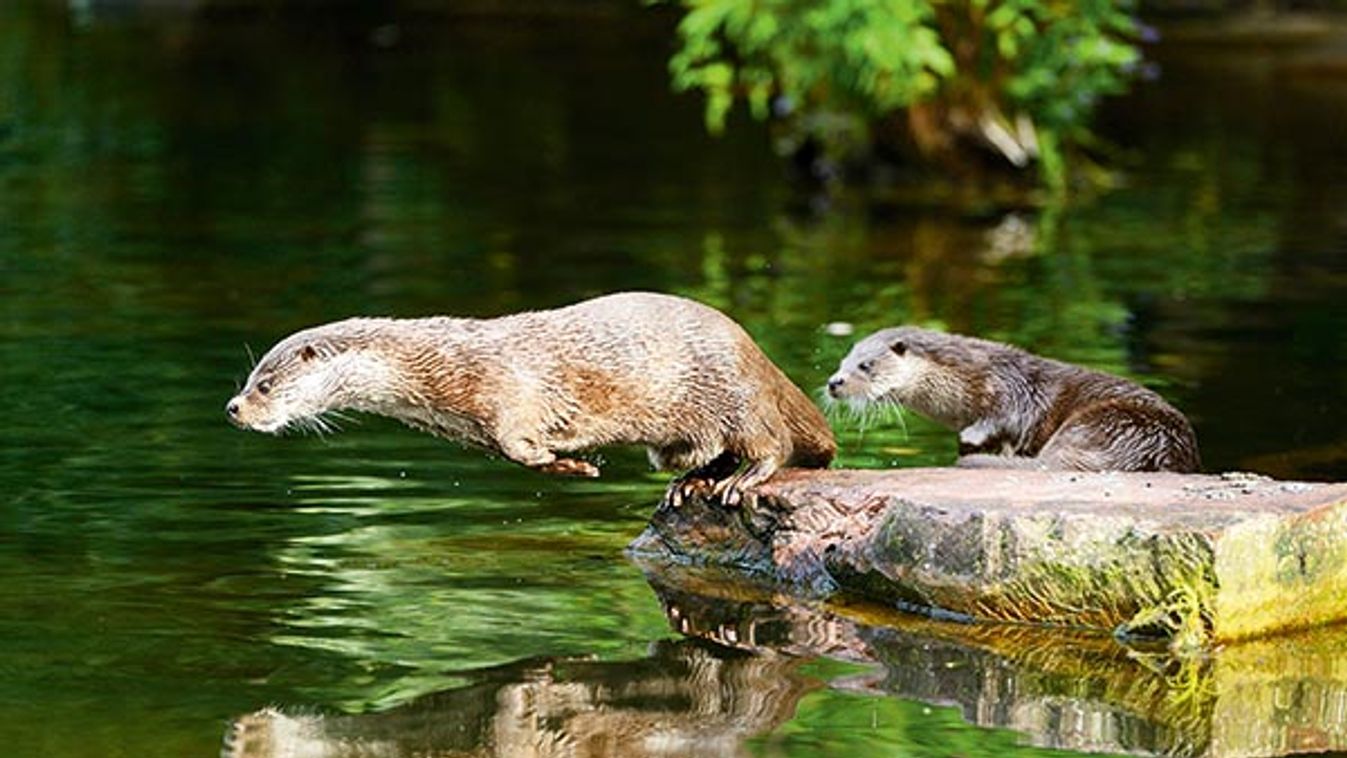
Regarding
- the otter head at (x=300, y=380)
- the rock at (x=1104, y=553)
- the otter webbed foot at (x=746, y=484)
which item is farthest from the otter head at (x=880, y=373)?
the otter head at (x=300, y=380)

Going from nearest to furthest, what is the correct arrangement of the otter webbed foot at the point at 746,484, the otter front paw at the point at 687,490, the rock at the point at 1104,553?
the rock at the point at 1104,553 < the otter webbed foot at the point at 746,484 < the otter front paw at the point at 687,490

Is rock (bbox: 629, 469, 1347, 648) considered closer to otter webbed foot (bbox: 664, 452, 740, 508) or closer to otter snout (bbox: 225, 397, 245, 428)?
otter webbed foot (bbox: 664, 452, 740, 508)

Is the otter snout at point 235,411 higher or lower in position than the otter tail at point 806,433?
higher

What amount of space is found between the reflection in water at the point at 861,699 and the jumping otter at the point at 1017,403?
64.9 inches

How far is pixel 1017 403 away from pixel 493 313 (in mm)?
5863

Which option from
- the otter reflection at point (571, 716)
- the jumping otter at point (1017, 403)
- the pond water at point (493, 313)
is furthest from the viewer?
the jumping otter at point (1017, 403)

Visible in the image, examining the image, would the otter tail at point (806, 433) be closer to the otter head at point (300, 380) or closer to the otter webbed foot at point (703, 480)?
the otter webbed foot at point (703, 480)

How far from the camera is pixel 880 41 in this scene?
822 inches

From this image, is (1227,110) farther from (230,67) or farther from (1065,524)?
(1065,524)

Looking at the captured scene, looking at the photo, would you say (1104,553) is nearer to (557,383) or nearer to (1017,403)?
(557,383)

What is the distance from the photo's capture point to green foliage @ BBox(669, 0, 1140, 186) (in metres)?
21.3

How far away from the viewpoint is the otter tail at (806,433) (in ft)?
32.5

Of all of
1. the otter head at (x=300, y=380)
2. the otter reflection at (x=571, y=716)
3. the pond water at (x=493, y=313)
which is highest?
the otter head at (x=300, y=380)

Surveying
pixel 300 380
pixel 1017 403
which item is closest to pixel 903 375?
pixel 1017 403
